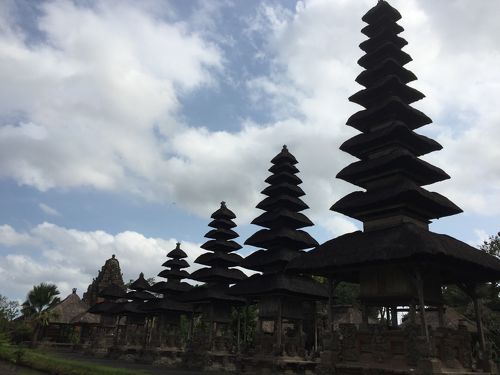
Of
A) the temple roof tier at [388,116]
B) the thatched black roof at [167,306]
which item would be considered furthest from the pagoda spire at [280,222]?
the thatched black roof at [167,306]

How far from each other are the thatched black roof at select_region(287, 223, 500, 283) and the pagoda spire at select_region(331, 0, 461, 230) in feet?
4.61

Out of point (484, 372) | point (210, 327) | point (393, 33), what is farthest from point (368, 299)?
point (210, 327)

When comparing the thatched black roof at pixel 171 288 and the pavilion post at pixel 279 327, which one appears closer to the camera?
the pavilion post at pixel 279 327

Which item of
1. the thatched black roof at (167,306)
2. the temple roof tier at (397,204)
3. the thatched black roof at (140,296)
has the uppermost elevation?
the temple roof tier at (397,204)

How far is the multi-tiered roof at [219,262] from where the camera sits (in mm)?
32562

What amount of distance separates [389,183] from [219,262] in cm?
1943

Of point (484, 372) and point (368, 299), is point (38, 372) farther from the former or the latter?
point (484, 372)

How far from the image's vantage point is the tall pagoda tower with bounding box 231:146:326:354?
25328 mm

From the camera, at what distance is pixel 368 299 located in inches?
711

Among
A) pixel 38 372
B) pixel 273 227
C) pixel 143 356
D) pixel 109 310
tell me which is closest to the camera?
pixel 38 372

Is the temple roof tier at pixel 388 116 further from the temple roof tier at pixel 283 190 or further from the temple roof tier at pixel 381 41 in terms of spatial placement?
the temple roof tier at pixel 283 190

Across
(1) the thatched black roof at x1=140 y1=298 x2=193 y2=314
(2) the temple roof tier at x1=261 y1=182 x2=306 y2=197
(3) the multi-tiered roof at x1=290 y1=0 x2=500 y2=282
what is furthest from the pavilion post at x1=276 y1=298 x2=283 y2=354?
(1) the thatched black roof at x1=140 y1=298 x2=193 y2=314

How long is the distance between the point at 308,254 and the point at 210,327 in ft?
52.9

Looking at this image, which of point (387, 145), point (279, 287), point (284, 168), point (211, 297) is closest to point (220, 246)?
point (211, 297)
